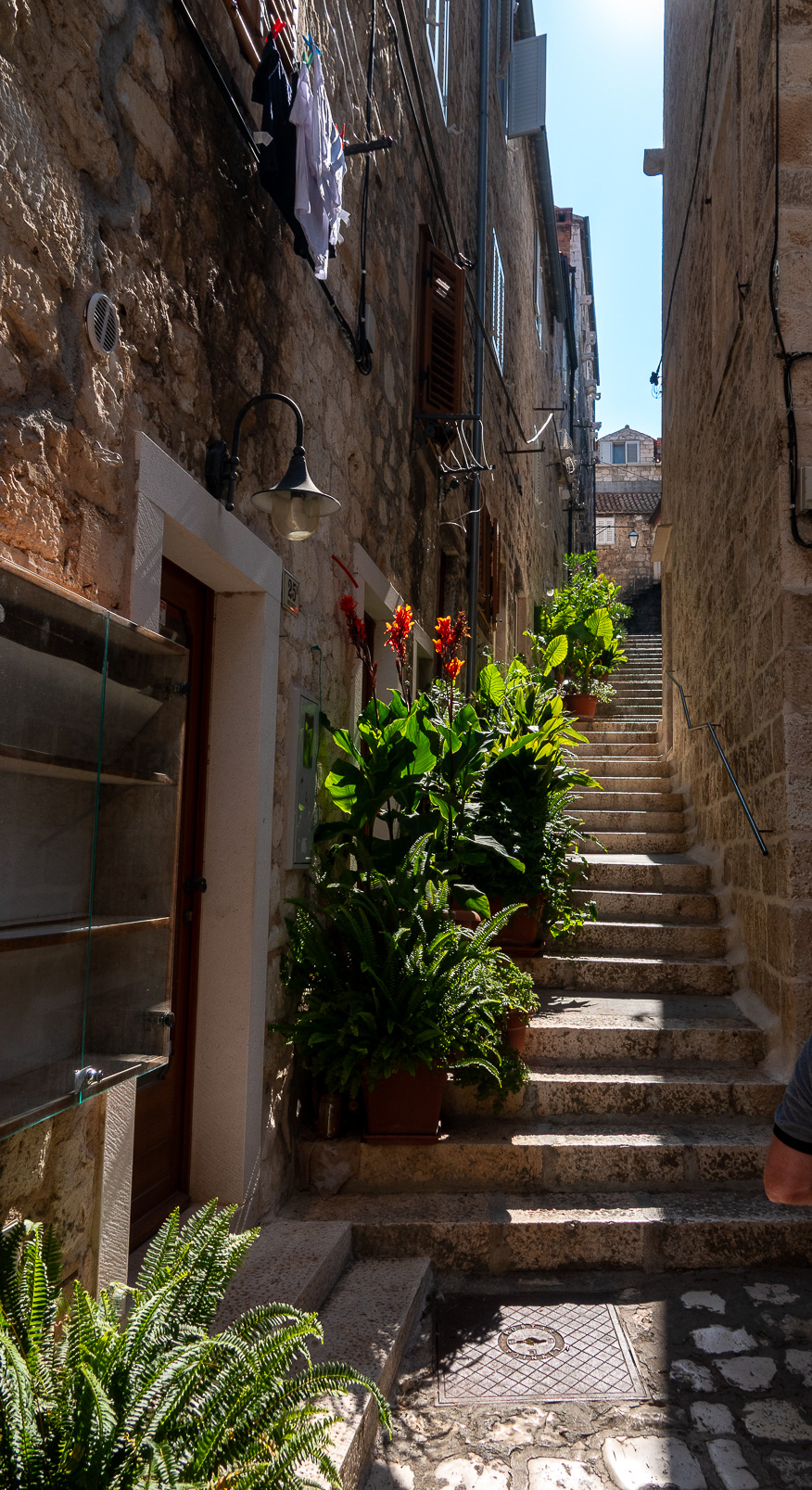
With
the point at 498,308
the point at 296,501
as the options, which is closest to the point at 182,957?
the point at 296,501

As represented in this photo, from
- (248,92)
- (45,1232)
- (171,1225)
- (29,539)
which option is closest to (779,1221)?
(171,1225)

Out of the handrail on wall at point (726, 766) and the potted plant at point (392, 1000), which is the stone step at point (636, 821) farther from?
the potted plant at point (392, 1000)

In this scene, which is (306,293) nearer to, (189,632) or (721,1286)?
(189,632)

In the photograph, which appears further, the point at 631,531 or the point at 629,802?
the point at 631,531

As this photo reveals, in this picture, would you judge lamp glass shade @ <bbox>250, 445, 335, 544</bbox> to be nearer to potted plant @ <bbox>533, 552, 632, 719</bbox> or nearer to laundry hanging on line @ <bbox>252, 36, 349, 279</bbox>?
laundry hanging on line @ <bbox>252, 36, 349, 279</bbox>

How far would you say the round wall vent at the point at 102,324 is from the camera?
7.18 ft

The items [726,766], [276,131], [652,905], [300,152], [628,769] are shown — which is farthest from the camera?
[628,769]

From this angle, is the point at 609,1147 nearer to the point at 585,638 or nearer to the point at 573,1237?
the point at 573,1237

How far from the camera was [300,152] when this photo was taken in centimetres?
329

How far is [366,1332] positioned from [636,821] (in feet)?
16.5

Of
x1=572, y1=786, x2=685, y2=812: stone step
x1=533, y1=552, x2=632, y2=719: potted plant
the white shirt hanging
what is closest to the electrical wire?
the white shirt hanging

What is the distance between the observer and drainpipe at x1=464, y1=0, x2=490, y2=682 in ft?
25.5

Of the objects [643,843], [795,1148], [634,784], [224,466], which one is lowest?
[795,1148]

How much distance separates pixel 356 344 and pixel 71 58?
102 inches
